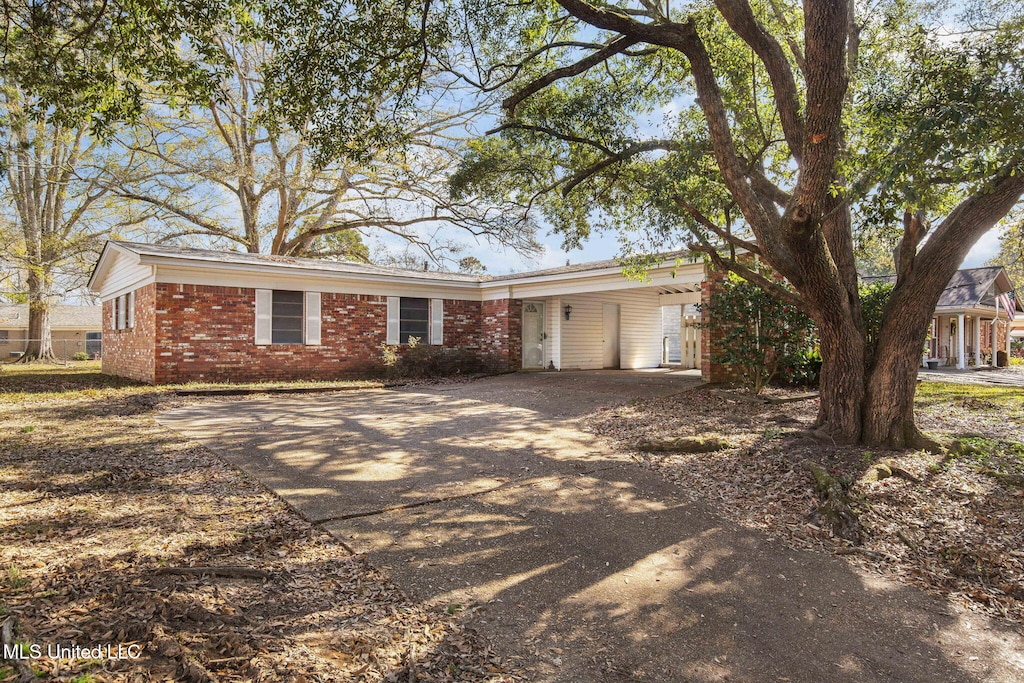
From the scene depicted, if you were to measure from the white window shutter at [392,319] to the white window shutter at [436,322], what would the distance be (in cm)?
112

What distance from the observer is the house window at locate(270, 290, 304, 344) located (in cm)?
1436

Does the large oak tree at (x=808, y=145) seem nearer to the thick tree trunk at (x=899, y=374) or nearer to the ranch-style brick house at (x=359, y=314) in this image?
the thick tree trunk at (x=899, y=374)

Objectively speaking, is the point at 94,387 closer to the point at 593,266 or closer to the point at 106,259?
the point at 106,259

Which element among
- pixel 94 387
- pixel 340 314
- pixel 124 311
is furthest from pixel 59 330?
pixel 340 314

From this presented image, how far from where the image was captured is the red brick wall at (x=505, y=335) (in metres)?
16.8

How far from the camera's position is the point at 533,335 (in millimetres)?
17516

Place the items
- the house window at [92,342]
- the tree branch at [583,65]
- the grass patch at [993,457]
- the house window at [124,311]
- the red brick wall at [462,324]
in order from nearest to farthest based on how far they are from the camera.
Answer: the grass patch at [993,457] < the tree branch at [583,65] < the house window at [124,311] < the red brick wall at [462,324] < the house window at [92,342]

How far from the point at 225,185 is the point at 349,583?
902 inches

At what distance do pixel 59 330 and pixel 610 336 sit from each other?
36.1 metres

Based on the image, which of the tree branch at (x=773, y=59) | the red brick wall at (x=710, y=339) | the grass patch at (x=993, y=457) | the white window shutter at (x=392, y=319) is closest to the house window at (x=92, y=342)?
the white window shutter at (x=392, y=319)

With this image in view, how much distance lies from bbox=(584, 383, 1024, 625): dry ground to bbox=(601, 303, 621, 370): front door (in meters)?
10.4

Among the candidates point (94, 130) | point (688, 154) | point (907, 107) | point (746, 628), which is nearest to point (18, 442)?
point (94, 130)

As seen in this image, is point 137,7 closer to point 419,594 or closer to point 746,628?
point 419,594

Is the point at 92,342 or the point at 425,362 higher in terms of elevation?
the point at 92,342
